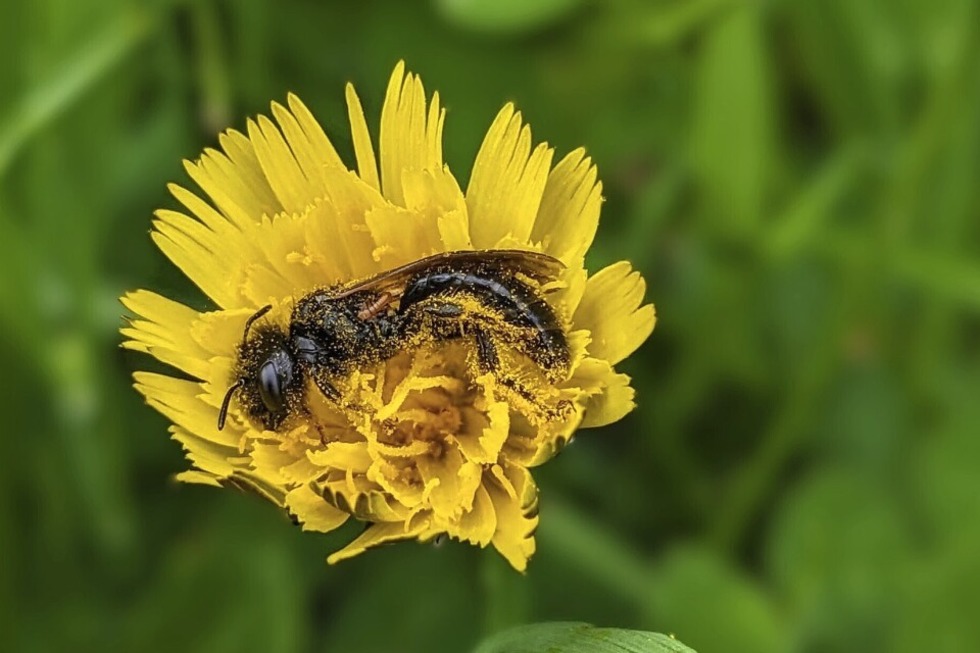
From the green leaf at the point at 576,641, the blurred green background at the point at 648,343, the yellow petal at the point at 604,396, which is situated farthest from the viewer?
the blurred green background at the point at 648,343

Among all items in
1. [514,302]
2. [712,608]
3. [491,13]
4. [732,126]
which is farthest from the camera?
[732,126]

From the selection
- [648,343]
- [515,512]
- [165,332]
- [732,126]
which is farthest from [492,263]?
[648,343]

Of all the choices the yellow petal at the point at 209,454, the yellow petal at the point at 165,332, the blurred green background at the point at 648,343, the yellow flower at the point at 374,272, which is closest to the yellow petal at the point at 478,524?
the yellow flower at the point at 374,272

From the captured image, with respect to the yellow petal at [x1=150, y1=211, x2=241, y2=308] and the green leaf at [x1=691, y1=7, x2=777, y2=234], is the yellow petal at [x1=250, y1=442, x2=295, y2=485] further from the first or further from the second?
the green leaf at [x1=691, y1=7, x2=777, y2=234]

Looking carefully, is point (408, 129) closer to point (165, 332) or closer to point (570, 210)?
point (570, 210)

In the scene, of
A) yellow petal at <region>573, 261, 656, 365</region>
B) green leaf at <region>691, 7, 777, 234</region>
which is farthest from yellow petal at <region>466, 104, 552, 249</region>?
green leaf at <region>691, 7, 777, 234</region>

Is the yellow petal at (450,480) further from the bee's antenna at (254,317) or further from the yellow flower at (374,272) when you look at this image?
the bee's antenna at (254,317)
